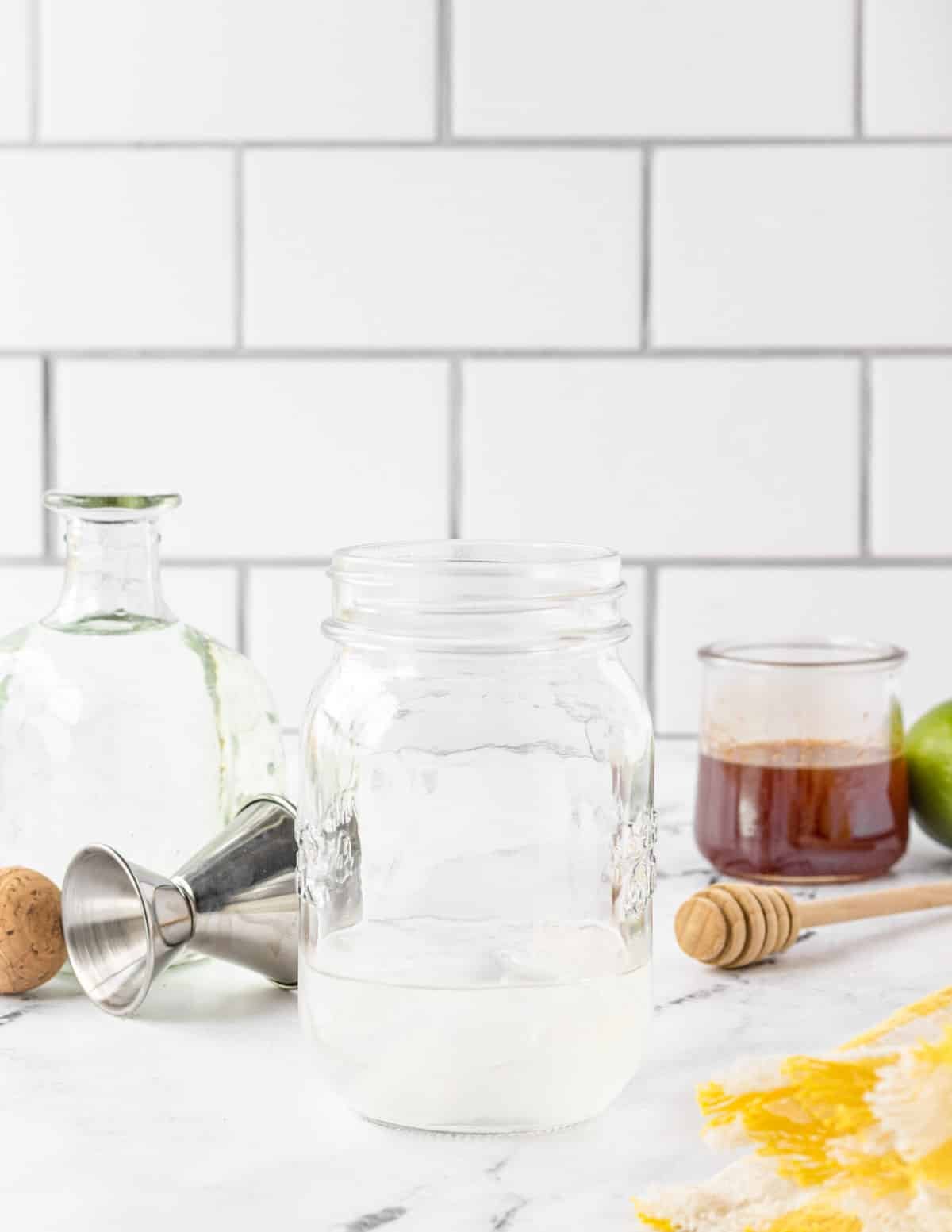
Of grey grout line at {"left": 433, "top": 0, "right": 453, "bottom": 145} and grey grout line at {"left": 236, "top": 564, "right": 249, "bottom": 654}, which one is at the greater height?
grey grout line at {"left": 433, "top": 0, "right": 453, "bottom": 145}

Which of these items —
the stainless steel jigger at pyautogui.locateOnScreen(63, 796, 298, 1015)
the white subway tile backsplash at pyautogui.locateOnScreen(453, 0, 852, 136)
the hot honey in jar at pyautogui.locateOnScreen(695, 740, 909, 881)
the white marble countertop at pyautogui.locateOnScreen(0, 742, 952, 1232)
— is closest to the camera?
the white marble countertop at pyautogui.locateOnScreen(0, 742, 952, 1232)

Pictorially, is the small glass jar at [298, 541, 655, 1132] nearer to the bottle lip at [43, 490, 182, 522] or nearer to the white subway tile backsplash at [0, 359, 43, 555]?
the bottle lip at [43, 490, 182, 522]

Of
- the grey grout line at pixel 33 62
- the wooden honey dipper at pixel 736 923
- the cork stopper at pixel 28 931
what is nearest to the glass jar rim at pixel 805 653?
the wooden honey dipper at pixel 736 923

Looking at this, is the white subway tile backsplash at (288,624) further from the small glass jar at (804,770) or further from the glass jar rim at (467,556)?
the glass jar rim at (467,556)

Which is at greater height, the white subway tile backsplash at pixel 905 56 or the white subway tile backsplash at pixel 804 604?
the white subway tile backsplash at pixel 905 56

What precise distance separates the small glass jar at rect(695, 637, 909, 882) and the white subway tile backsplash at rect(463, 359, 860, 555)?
13.6 inches

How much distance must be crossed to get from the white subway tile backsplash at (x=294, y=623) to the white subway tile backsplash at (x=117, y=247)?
0.20 m

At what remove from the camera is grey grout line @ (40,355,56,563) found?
3.94 ft

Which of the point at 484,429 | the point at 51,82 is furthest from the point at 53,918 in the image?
the point at 51,82

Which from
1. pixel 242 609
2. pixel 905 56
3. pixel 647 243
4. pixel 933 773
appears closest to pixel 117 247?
pixel 242 609

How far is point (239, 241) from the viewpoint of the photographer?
3.86 ft

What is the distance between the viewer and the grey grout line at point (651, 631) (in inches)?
47.3

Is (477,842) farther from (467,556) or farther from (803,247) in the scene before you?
(803,247)

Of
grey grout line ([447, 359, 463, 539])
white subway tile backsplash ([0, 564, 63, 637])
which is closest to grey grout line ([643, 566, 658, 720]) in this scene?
grey grout line ([447, 359, 463, 539])
